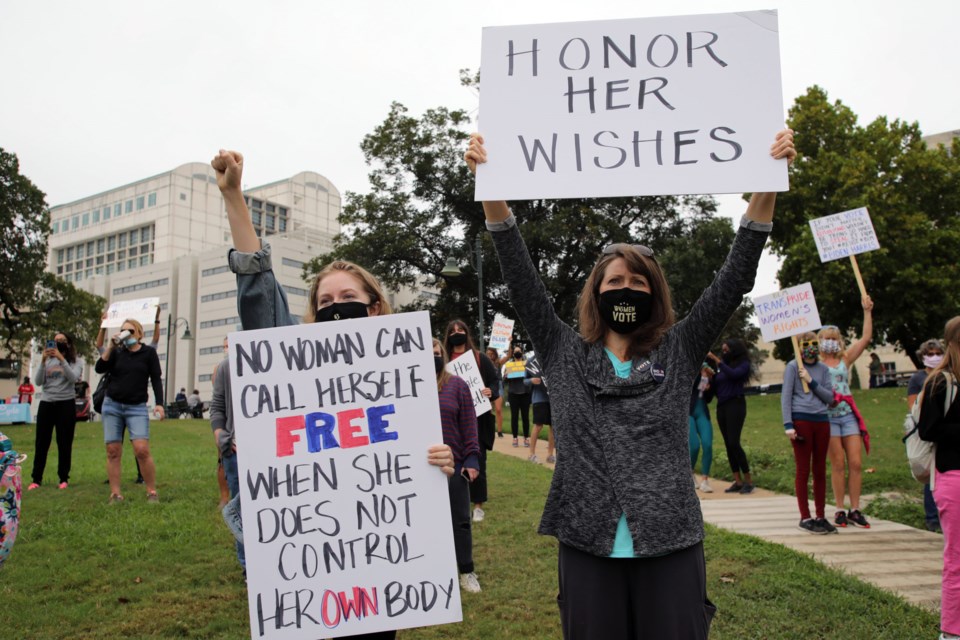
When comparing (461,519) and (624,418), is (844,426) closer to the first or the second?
(461,519)

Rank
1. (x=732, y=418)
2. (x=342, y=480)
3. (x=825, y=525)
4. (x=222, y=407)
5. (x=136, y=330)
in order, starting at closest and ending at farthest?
(x=342, y=480) → (x=222, y=407) → (x=825, y=525) → (x=136, y=330) → (x=732, y=418)

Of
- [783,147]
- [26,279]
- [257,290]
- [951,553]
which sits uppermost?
[26,279]

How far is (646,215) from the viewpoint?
33531mm

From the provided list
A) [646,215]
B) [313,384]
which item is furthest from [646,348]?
[646,215]

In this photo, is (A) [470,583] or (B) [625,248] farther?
(A) [470,583]

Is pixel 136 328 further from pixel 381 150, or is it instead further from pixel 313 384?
pixel 381 150

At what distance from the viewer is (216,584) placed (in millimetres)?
5270

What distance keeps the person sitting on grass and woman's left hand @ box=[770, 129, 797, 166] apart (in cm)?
516

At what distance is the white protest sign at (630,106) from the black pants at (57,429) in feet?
28.8

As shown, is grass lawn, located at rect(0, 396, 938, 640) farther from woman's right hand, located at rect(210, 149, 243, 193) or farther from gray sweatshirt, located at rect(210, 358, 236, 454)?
woman's right hand, located at rect(210, 149, 243, 193)

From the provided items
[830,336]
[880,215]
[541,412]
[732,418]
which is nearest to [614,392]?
[830,336]

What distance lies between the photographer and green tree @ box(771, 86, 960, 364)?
28.0 metres

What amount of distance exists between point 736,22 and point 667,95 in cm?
40

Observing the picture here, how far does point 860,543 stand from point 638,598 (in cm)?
543
